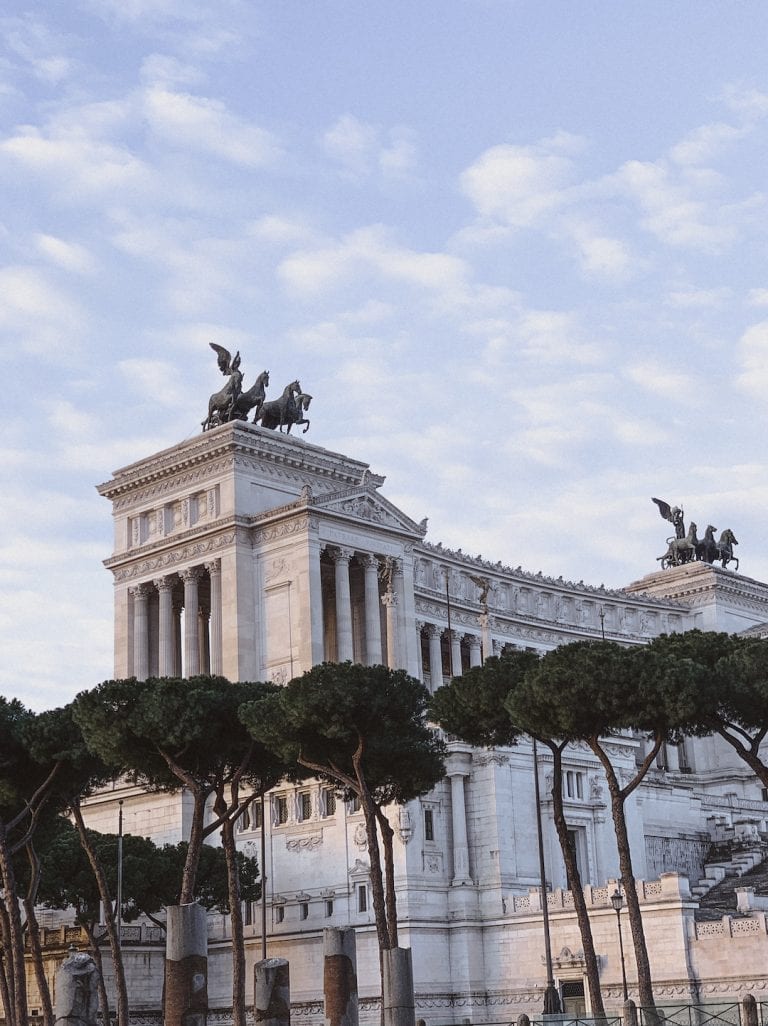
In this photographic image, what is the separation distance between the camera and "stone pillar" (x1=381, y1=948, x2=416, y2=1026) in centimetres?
3838

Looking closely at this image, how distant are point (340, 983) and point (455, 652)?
227 feet

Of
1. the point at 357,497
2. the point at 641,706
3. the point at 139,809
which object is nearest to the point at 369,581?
the point at 357,497

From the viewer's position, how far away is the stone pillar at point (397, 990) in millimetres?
38375

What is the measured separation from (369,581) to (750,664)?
1921 inches

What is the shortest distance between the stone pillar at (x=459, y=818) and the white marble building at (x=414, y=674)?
104 millimetres

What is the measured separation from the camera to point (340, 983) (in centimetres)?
4056

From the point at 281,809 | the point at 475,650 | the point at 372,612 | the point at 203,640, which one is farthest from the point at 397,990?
the point at 475,650

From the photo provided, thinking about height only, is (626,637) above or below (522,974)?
above

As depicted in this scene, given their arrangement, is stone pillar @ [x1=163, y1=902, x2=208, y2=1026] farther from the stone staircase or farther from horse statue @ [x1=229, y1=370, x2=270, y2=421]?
horse statue @ [x1=229, y1=370, x2=270, y2=421]

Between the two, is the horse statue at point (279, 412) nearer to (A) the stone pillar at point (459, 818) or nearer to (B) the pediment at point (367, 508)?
(B) the pediment at point (367, 508)

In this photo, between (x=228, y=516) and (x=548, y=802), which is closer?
(x=548, y=802)

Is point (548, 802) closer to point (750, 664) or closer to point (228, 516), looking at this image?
point (750, 664)

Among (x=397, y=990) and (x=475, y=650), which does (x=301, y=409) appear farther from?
(x=397, y=990)

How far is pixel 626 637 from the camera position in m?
124
